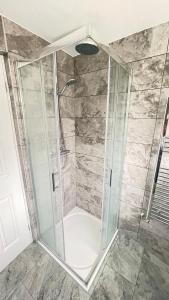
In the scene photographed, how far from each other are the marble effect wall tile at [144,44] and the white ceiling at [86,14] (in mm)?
49

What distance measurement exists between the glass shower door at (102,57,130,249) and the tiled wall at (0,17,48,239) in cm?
79

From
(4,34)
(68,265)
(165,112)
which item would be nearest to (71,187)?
(68,265)

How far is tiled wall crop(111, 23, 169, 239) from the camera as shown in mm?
1223

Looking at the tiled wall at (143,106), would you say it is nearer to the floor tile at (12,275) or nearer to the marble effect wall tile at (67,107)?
the marble effect wall tile at (67,107)

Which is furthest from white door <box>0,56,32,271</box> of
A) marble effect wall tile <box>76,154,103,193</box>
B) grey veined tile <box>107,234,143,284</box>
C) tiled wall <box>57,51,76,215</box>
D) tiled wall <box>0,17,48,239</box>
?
grey veined tile <box>107,234,143,284</box>

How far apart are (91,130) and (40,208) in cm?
114

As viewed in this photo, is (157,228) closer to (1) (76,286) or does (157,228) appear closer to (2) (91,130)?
(1) (76,286)

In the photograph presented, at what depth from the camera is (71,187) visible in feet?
7.04

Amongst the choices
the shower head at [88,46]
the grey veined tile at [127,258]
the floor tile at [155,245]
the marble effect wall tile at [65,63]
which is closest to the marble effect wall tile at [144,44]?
the shower head at [88,46]

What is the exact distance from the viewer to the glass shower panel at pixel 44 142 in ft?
3.49

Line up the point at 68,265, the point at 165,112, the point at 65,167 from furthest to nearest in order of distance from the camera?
the point at 65,167 → the point at 68,265 → the point at 165,112

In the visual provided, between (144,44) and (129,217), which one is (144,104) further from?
(129,217)

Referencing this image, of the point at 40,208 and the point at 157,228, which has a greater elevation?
the point at 40,208

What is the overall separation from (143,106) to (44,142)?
1.04 meters
